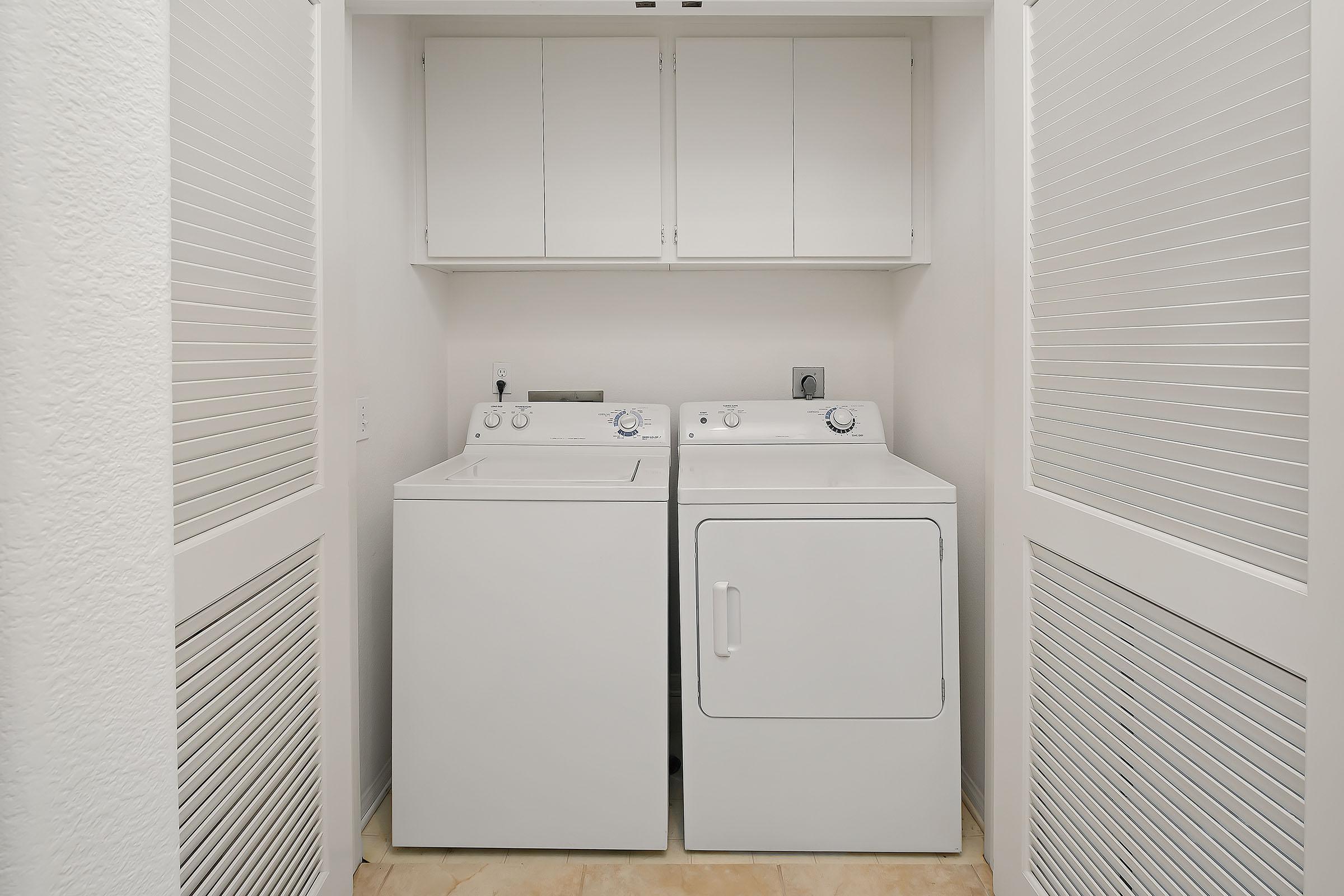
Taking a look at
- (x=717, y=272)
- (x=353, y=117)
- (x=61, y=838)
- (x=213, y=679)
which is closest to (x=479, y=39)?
(x=353, y=117)

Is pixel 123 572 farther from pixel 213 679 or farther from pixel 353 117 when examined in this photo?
pixel 353 117

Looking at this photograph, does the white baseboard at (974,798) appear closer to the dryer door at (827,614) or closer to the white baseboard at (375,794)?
the dryer door at (827,614)

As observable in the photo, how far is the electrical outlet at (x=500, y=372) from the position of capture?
2.58 m

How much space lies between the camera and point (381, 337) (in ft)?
6.53

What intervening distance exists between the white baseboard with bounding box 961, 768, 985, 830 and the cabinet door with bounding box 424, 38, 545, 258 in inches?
74.6

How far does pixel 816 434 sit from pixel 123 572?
79.7 inches

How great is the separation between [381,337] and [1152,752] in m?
1.82

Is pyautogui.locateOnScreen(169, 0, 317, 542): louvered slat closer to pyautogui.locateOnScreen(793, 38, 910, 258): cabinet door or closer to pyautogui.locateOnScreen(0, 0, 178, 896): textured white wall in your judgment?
pyautogui.locateOnScreen(0, 0, 178, 896): textured white wall

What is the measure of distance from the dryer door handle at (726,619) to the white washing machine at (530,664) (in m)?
0.12

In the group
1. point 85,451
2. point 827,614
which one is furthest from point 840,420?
point 85,451

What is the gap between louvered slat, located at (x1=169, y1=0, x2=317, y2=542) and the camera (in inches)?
39.9

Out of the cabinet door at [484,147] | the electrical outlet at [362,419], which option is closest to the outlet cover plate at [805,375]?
the cabinet door at [484,147]

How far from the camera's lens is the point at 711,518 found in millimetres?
1780

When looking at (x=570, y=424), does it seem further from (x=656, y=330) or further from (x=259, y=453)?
(x=259, y=453)
